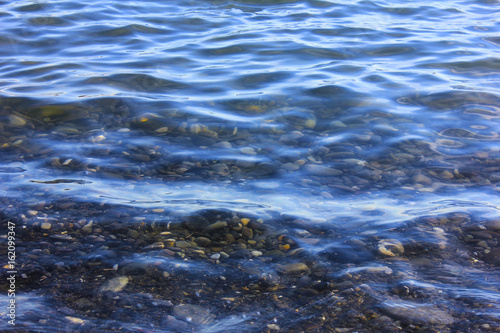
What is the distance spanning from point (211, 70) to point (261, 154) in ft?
8.45

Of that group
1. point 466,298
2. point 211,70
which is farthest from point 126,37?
point 466,298

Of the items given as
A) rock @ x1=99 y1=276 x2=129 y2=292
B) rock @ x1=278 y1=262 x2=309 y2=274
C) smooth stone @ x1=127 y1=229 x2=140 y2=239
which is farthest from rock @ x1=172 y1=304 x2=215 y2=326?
smooth stone @ x1=127 y1=229 x2=140 y2=239

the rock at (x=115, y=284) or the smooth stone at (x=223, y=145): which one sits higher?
the smooth stone at (x=223, y=145)

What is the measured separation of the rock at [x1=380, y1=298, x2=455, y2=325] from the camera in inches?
89.6

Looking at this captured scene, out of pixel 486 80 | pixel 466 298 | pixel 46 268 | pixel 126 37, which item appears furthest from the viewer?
pixel 126 37

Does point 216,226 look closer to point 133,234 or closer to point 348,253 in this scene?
point 133,234

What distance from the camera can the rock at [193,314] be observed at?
90.4 inches

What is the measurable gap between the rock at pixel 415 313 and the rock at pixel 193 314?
96cm

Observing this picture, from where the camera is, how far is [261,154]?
13.8 ft

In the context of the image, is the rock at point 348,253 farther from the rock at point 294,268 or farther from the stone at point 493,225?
the stone at point 493,225

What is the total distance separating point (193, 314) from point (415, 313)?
120 centimetres

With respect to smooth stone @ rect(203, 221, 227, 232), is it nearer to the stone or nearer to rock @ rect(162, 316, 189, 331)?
rock @ rect(162, 316, 189, 331)

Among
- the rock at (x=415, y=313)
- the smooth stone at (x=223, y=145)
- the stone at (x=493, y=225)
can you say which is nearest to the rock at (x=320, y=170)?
the smooth stone at (x=223, y=145)

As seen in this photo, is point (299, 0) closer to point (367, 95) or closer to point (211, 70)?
point (211, 70)
